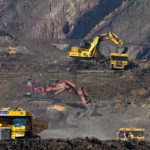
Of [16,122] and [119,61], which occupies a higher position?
[119,61]

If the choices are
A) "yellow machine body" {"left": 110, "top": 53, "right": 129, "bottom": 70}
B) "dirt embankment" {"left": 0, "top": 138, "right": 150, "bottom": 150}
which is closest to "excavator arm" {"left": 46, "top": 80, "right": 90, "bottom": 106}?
"yellow machine body" {"left": 110, "top": 53, "right": 129, "bottom": 70}

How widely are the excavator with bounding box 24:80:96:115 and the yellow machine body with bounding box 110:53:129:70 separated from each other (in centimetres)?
764

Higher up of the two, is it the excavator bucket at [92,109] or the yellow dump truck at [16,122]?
the yellow dump truck at [16,122]

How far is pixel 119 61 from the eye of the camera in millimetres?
56188

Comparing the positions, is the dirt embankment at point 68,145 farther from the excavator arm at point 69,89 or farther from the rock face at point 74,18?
the rock face at point 74,18

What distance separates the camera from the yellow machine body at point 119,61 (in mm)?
56094

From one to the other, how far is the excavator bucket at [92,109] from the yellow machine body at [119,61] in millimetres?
12941

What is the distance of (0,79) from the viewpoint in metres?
54.3

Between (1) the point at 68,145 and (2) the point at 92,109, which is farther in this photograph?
(2) the point at 92,109

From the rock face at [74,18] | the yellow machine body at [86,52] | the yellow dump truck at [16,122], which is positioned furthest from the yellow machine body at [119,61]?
the rock face at [74,18]

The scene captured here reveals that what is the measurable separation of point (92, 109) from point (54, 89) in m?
6.76

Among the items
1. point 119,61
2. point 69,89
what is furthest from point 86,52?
point 69,89

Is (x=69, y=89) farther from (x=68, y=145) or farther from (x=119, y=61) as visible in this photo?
(x=68, y=145)

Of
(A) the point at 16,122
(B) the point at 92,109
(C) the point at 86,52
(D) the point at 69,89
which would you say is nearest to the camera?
(A) the point at 16,122
